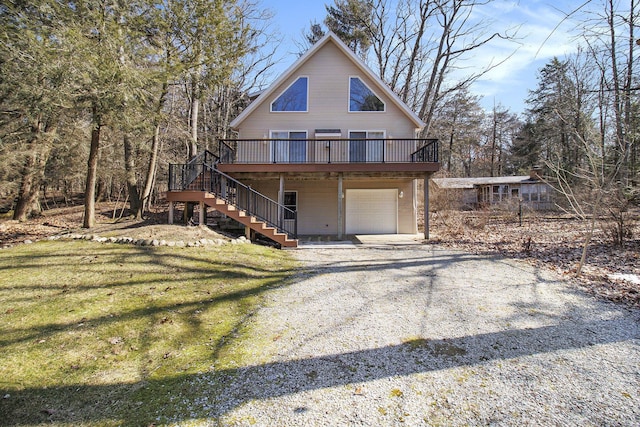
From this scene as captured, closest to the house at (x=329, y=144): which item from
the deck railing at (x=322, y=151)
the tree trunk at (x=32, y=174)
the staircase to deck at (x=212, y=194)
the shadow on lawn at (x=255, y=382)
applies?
the deck railing at (x=322, y=151)

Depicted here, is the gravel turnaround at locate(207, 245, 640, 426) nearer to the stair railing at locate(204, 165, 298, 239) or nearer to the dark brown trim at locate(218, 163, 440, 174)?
the stair railing at locate(204, 165, 298, 239)

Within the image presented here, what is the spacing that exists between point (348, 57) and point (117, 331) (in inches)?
544

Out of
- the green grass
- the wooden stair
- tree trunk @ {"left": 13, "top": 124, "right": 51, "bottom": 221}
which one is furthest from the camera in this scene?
tree trunk @ {"left": 13, "top": 124, "right": 51, "bottom": 221}

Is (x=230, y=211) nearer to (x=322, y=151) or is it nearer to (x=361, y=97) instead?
(x=322, y=151)

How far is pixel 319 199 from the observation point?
14617 mm

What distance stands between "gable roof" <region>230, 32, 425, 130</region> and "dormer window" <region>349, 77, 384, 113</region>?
46cm

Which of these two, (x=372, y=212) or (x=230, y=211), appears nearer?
(x=230, y=211)

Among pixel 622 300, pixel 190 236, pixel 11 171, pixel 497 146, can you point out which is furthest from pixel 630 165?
pixel 497 146

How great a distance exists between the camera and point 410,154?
13.5 meters

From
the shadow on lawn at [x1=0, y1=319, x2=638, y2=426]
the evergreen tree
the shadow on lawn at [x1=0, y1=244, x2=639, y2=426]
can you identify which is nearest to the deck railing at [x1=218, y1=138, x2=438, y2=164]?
the shadow on lawn at [x1=0, y1=244, x2=639, y2=426]

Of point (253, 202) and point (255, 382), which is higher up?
point (253, 202)

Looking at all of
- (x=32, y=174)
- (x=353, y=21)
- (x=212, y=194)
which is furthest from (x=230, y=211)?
(x=353, y=21)

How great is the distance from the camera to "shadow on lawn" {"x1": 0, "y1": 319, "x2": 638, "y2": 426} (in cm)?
251

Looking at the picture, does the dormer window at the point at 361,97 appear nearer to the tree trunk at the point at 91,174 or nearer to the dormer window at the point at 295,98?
the dormer window at the point at 295,98
